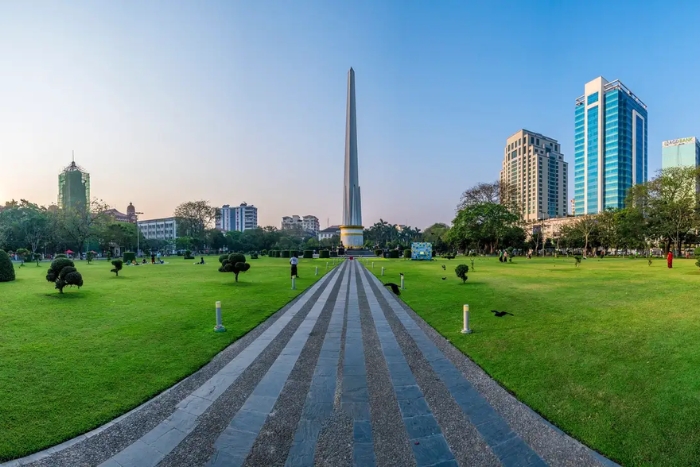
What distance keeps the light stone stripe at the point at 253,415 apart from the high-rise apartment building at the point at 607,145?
130 meters

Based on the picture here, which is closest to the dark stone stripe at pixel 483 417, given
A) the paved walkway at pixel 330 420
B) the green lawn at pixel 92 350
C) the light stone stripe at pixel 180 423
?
the paved walkway at pixel 330 420

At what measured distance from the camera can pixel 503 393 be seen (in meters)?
5.43

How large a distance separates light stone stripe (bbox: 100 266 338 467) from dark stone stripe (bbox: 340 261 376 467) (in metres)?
2.04

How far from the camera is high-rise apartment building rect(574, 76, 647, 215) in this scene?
351 ft

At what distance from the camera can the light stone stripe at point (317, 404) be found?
3895 millimetres

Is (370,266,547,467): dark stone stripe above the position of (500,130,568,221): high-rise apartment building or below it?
below

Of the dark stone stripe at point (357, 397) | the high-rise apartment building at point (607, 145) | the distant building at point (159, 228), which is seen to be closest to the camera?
the dark stone stripe at point (357, 397)

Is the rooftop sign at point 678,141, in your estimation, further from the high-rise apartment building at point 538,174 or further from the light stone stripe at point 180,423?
the light stone stripe at point 180,423

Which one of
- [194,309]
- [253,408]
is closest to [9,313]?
[194,309]

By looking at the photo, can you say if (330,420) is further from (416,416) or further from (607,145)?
(607,145)

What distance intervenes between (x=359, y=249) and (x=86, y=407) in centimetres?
7170

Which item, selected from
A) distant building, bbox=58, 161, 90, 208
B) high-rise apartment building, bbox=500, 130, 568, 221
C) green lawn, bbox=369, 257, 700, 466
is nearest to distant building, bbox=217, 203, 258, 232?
distant building, bbox=58, 161, 90, 208

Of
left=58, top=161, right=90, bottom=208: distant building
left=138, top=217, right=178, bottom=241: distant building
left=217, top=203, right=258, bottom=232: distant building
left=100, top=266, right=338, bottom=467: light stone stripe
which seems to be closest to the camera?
left=100, top=266, right=338, bottom=467: light stone stripe

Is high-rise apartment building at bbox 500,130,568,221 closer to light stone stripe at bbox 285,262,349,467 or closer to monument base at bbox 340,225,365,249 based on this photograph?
monument base at bbox 340,225,365,249
